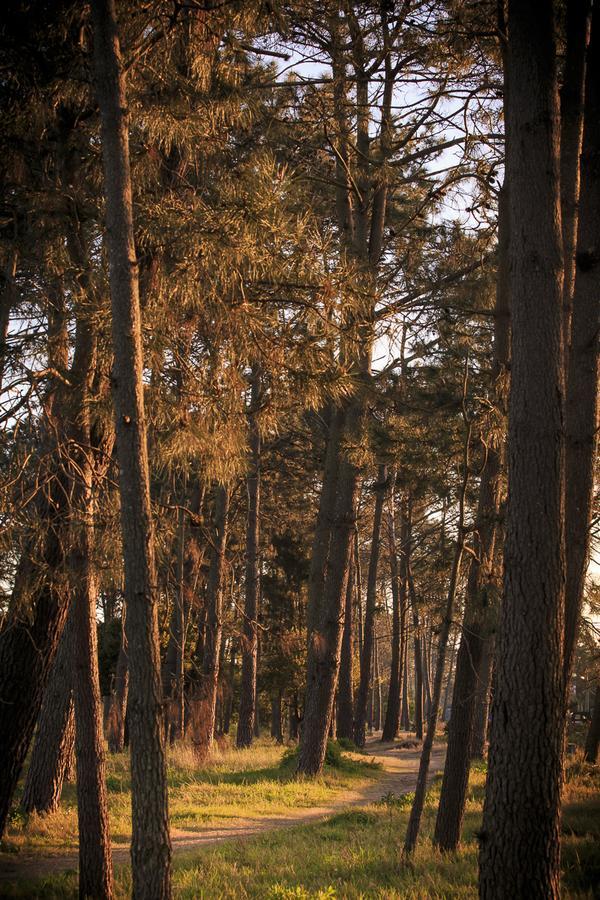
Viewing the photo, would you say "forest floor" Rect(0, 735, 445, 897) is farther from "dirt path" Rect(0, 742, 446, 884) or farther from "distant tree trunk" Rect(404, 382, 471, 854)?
"distant tree trunk" Rect(404, 382, 471, 854)

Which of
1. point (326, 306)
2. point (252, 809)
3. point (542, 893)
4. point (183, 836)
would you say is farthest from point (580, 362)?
point (252, 809)

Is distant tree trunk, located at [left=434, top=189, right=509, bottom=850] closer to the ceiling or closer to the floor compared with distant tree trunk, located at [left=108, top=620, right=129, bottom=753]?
closer to the ceiling

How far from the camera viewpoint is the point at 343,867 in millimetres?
7273

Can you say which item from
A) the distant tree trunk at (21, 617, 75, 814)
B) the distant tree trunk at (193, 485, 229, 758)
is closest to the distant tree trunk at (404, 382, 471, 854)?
the distant tree trunk at (21, 617, 75, 814)

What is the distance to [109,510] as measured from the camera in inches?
257

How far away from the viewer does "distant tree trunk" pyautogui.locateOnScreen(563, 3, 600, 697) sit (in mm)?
6480

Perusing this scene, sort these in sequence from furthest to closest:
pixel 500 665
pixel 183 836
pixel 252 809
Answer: pixel 252 809
pixel 183 836
pixel 500 665

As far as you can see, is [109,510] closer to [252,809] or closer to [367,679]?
[252,809]

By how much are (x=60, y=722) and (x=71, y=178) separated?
703 centimetres

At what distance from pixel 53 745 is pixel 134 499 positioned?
6.15 metres

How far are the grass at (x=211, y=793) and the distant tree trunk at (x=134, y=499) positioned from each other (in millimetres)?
3943

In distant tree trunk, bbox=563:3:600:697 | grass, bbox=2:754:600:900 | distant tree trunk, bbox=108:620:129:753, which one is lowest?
distant tree trunk, bbox=108:620:129:753

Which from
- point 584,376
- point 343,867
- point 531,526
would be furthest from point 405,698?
point 531,526

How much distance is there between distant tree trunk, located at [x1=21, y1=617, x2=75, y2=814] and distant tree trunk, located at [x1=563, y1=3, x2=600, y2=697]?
6.57 metres
